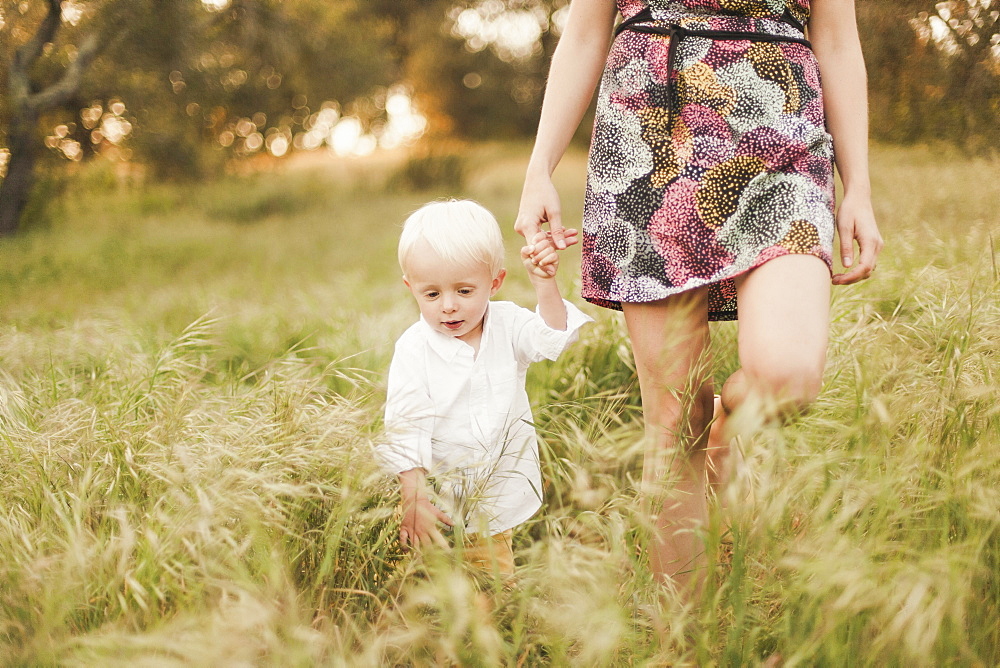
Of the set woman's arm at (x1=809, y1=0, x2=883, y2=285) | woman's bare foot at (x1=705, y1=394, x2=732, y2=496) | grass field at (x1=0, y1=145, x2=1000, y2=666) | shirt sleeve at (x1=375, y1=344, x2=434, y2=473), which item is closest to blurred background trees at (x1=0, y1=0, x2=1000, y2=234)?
grass field at (x1=0, y1=145, x2=1000, y2=666)

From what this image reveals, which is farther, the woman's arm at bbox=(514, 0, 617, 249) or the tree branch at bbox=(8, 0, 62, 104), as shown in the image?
the tree branch at bbox=(8, 0, 62, 104)

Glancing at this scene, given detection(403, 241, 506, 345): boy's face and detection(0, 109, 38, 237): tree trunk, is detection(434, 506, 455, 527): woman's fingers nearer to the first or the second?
detection(403, 241, 506, 345): boy's face

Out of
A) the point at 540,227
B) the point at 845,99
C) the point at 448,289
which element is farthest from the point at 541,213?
the point at 845,99

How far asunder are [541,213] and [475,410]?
0.53 metres

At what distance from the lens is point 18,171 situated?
572 cm

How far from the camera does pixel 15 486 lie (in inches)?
73.6

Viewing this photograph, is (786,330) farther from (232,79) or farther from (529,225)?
(232,79)

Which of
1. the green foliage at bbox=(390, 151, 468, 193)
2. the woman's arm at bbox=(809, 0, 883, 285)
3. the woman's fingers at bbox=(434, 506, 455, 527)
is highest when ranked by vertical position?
the green foliage at bbox=(390, 151, 468, 193)

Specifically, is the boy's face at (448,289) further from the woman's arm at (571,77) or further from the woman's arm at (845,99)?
the woman's arm at (845,99)

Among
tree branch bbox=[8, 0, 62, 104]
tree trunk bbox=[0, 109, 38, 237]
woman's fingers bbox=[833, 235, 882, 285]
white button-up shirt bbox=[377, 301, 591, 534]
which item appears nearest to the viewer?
woman's fingers bbox=[833, 235, 882, 285]

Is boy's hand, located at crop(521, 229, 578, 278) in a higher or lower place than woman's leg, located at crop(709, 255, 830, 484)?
higher

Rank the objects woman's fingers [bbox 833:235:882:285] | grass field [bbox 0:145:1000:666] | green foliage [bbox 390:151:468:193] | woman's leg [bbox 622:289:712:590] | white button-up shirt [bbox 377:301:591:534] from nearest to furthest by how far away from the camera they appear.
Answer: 1. grass field [bbox 0:145:1000:666]
2. woman's fingers [bbox 833:235:882:285]
3. woman's leg [bbox 622:289:712:590]
4. white button-up shirt [bbox 377:301:591:534]
5. green foliage [bbox 390:151:468:193]

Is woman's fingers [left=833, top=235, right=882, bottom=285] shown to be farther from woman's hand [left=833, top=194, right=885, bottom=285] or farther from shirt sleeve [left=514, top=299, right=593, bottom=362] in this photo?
shirt sleeve [left=514, top=299, right=593, bottom=362]

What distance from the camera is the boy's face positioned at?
1.90 m
